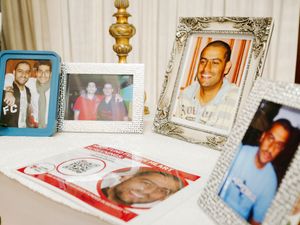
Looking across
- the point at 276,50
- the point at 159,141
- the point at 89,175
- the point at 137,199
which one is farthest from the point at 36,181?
the point at 276,50

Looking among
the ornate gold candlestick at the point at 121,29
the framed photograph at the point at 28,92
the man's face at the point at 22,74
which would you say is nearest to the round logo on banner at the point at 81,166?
the framed photograph at the point at 28,92

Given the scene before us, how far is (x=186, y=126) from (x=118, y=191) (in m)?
0.31

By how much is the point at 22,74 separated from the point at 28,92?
5 cm

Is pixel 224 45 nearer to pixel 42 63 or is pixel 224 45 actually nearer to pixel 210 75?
pixel 210 75

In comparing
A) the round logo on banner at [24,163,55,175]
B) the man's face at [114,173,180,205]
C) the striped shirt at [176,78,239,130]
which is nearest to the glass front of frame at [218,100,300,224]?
the man's face at [114,173,180,205]

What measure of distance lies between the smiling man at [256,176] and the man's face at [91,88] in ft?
1.62

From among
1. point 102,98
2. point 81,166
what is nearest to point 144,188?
point 81,166

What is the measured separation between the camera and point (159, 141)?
0.80 metres

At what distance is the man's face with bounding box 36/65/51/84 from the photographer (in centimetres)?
84

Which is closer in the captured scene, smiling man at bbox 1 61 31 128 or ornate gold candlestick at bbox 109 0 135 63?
smiling man at bbox 1 61 31 128

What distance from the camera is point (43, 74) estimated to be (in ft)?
2.77

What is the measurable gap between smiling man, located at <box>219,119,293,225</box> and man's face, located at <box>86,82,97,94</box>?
50 centimetres

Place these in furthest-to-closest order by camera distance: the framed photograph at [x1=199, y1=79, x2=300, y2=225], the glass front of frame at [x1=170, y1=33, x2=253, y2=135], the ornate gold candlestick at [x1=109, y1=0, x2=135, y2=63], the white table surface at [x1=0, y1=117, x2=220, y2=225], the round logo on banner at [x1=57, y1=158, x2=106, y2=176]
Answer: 1. the ornate gold candlestick at [x1=109, y1=0, x2=135, y2=63]
2. the glass front of frame at [x1=170, y1=33, x2=253, y2=135]
3. the round logo on banner at [x1=57, y1=158, x2=106, y2=176]
4. the white table surface at [x1=0, y1=117, x2=220, y2=225]
5. the framed photograph at [x1=199, y1=79, x2=300, y2=225]

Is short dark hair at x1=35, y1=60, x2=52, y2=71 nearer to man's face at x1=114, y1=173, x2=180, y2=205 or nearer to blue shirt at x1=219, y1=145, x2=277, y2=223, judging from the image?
man's face at x1=114, y1=173, x2=180, y2=205
